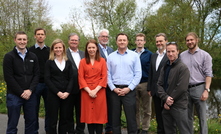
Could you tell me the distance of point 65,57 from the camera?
16.0 feet

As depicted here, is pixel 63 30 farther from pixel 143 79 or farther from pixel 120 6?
pixel 143 79

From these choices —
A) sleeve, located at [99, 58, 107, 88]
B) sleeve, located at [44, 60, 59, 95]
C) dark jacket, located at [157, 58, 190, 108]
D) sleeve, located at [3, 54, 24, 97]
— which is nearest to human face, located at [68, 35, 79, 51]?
sleeve, located at [44, 60, 59, 95]

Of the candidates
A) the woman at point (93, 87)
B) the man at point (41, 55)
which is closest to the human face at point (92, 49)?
the woman at point (93, 87)

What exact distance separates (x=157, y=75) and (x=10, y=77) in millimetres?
2917

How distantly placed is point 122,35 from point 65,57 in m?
1.30

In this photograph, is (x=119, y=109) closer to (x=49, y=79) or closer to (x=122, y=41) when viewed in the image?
(x=122, y=41)

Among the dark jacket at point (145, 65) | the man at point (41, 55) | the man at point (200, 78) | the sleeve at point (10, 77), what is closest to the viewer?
the sleeve at point (10, 77)

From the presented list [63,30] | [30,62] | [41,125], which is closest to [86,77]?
[30,62]

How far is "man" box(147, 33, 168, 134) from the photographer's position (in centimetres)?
487

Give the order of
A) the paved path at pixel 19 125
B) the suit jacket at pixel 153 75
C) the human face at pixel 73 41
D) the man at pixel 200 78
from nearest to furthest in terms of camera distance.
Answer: the man at pixel 200 78, the suit jacket at pixel 153 75, the human face at pixel 73 41, the paved path at pixel 19 125

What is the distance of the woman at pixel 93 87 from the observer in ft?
15.5

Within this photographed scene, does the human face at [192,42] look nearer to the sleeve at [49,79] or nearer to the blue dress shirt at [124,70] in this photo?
the blue dress shirt at [124,70]

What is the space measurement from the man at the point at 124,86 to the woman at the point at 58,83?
35.8 inches

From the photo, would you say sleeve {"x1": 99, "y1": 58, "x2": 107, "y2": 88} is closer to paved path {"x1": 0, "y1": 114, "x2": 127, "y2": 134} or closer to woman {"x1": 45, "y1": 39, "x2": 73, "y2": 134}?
woman {"x1": 45, "y1": 39, "x2": 73, "y2": 134}
